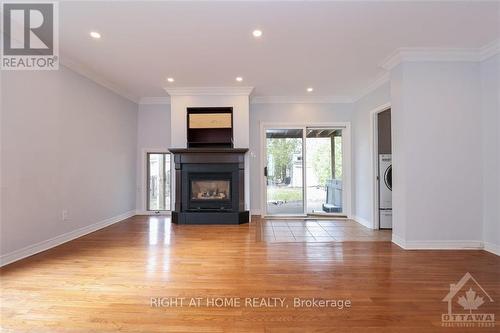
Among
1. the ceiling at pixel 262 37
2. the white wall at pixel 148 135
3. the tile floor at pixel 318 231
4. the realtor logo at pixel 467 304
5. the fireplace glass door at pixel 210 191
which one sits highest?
the ceiling at pixel 262 37

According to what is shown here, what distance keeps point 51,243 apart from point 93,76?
2.73 meters

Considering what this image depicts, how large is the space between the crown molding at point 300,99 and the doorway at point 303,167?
56 centimetres

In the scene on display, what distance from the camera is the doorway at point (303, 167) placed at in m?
5.65

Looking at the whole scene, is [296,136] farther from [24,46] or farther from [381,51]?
[24,46]

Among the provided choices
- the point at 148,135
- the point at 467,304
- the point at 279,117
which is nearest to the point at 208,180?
the point at 148,135

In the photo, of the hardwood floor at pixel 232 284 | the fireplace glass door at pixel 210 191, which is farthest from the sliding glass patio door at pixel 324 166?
the hardwood floor at pixel 232 284

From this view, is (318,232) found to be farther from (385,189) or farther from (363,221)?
(385,189)

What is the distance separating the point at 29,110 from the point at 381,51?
183 inches

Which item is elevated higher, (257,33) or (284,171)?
(257,33)

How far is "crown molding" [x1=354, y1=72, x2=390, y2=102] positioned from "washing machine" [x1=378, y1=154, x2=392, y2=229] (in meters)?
1.28

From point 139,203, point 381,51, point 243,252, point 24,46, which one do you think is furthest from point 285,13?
point 139,203

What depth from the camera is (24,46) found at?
10.1 feet

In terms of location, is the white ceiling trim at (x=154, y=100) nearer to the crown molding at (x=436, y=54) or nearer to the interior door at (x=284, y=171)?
the interior door at (x=284, y=171)

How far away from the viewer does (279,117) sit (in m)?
5.65
